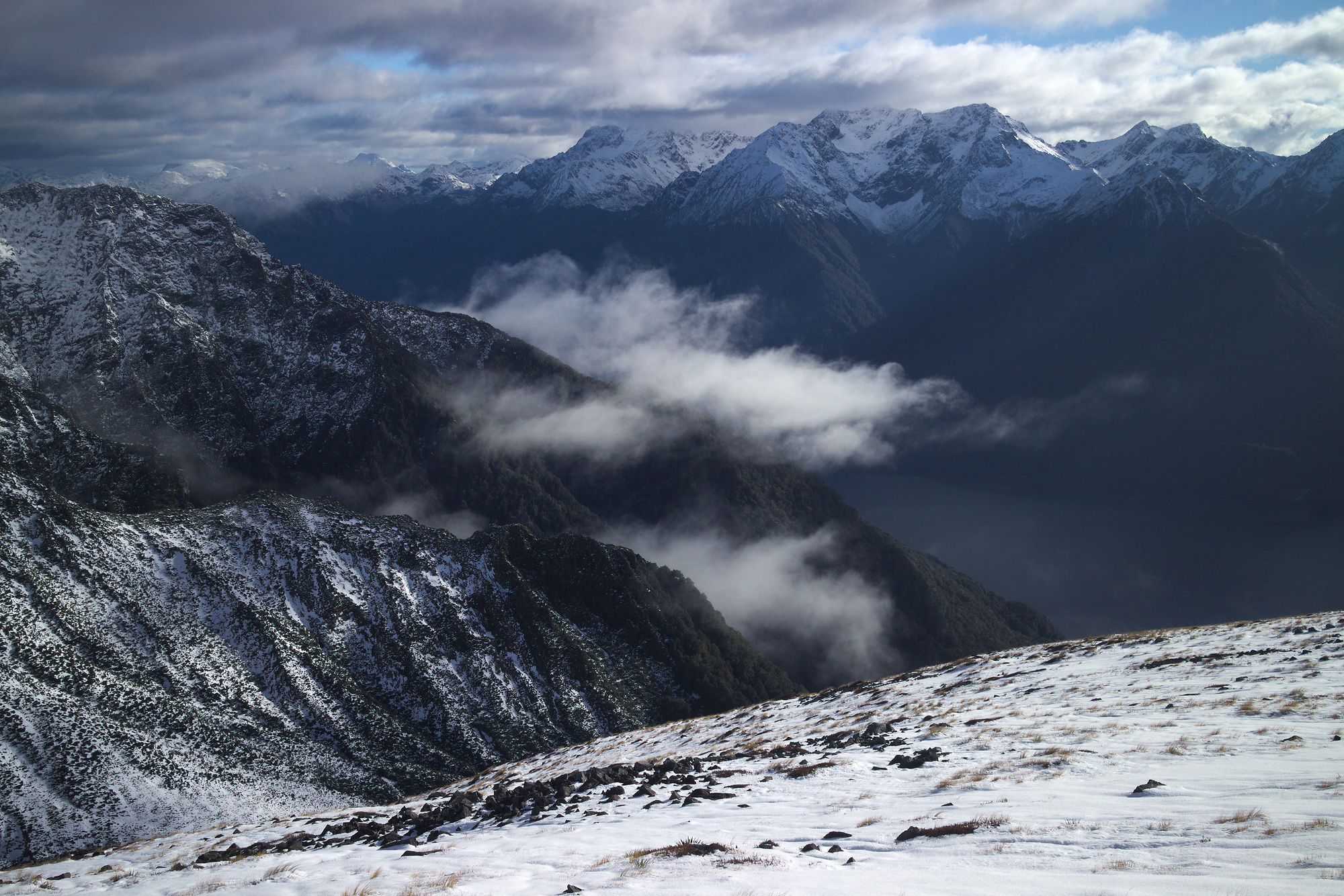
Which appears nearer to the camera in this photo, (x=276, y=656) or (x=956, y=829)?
(x=956, y=829)

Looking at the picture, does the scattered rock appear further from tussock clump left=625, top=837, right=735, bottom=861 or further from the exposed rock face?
the exposed rock face

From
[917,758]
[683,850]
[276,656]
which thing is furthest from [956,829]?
[276,656]

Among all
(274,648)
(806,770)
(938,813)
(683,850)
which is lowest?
(274,648)

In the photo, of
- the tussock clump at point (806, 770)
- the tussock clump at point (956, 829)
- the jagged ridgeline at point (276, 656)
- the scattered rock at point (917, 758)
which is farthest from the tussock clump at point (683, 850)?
the jagged ridgeline at point (276, 656)

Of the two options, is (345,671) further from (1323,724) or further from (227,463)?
(227,463)

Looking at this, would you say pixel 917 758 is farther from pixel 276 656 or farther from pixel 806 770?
pixel 276 656

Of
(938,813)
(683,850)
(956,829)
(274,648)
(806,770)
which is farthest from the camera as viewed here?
(274,648)
